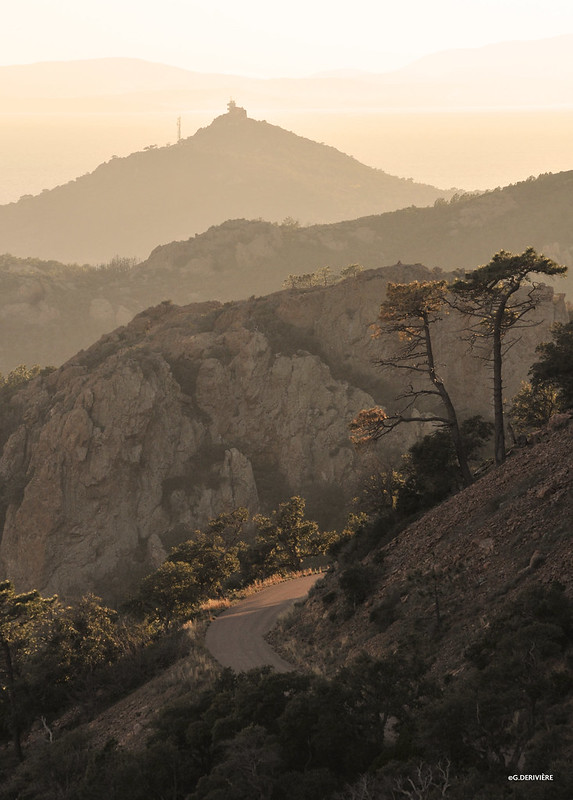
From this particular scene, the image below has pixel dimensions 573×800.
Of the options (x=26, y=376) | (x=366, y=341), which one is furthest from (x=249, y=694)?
(x=26, y=376)

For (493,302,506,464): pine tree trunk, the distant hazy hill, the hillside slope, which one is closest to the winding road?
the hillside slope

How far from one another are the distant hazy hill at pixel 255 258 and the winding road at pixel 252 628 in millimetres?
123733

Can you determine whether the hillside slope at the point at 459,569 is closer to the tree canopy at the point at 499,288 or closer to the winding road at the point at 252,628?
the winding road at the point at 252,628

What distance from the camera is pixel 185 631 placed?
35.6m

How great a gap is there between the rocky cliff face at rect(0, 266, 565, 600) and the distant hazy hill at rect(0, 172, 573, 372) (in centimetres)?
7755

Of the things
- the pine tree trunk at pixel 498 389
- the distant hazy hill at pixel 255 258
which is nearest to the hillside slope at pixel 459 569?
the pine tree trunk at pixel 498 389

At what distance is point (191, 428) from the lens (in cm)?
8369

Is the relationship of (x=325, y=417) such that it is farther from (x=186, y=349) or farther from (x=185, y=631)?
(x=185, y=631)

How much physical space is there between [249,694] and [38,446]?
212 ft

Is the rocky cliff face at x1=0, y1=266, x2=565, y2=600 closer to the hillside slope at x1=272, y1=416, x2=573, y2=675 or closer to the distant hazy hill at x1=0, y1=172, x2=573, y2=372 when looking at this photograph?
the hillside slope at x1=272, y1=416, x2=573, y2=675

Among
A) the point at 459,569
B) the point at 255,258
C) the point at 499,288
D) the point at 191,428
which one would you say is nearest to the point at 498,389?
the point at 499,288

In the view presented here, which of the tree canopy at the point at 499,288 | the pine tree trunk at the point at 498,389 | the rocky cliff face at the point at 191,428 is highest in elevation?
the tree canopy at the point at 499,288

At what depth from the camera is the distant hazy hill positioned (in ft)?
535

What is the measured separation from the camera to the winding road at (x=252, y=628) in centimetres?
2905
